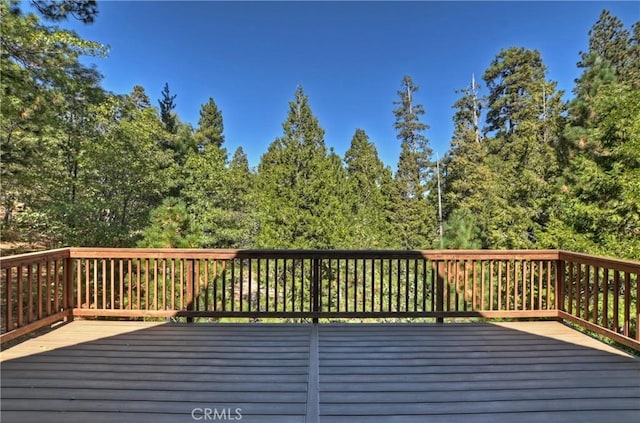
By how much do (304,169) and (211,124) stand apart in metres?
8.98

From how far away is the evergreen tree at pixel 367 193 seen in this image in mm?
16875

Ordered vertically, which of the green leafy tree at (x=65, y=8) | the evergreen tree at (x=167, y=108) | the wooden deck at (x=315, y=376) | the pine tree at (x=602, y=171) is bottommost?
the wooden deck at (x=315, y=376)

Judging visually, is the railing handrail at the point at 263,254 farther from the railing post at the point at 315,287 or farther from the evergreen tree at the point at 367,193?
the evergreen tree at the point at 367,193

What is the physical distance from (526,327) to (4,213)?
40.9 feet

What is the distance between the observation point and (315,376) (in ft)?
7.75

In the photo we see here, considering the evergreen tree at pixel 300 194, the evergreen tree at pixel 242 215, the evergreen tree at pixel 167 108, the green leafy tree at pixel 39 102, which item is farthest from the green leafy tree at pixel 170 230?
the evergreen tree at pixel 167 108

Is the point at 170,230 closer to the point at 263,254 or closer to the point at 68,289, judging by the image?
the point at 68,289

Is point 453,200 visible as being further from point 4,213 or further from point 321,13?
point 4,213

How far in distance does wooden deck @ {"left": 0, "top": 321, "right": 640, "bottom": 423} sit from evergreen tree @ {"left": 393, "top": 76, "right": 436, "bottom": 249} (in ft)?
48.0

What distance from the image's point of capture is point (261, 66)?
42.8 feet

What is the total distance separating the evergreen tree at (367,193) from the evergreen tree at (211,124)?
8.53 meters

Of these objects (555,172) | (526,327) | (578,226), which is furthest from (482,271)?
(555,172)

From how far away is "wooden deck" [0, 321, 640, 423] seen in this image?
1.92 m

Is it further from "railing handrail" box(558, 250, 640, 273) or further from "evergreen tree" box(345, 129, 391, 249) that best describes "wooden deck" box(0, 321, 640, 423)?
"evergreen tree" box(345, 129, 391, 249)
